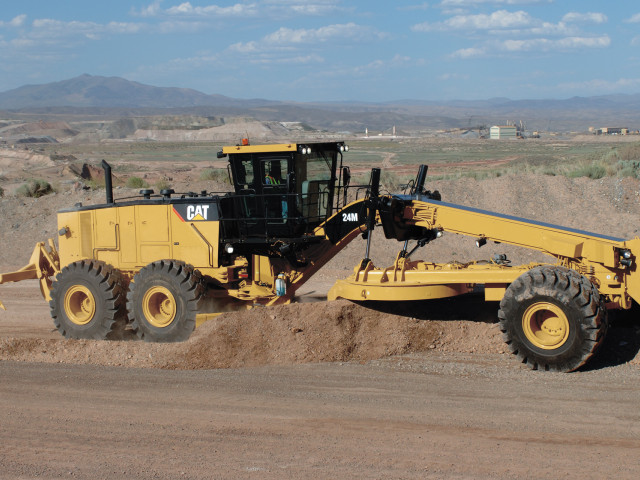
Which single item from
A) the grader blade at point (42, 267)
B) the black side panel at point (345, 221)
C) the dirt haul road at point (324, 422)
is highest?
the black side panel at point (345, 221)

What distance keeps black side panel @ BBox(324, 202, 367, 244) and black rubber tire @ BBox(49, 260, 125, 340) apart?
136 inches

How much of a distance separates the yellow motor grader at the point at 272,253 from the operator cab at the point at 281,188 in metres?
0.02

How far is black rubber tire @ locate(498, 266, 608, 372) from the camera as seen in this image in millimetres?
8852

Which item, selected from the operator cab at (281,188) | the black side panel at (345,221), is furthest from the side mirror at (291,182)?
the black side panel at (345,221)

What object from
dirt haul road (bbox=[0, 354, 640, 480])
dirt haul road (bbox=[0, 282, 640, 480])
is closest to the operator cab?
→ dirt haul road (bbox=[0, 282, 640, 480])

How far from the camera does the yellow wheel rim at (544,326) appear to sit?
9102 mm

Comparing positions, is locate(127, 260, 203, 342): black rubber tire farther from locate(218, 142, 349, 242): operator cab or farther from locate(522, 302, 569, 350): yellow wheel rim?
locate(522, 302, 569, 350): yellow wheel rim

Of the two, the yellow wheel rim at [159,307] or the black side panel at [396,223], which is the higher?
the black side panel at [396,223]

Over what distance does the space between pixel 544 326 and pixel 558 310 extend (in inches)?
13.8

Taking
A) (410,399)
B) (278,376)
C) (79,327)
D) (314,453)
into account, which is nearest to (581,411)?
(410,399)

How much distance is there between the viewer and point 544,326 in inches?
366

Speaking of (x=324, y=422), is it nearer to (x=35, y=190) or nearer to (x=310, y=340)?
(x=310, y=340)

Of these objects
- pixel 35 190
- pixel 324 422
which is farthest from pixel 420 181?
pixel 35 190

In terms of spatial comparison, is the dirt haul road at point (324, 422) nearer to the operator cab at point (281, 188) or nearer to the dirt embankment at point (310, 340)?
the dirt embankment at point (310, 340)
